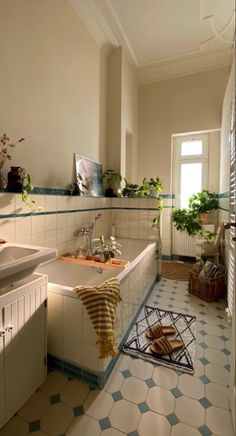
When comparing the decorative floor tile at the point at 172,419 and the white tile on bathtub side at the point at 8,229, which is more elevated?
the white tile on bathtub side at the point at 8,229

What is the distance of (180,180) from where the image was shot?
3936 millimetres

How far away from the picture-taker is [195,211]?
11.8 ft

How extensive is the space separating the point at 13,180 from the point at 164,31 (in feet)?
9.77

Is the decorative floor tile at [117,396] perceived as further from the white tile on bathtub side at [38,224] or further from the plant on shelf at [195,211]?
the plant on shelf at [195,211]

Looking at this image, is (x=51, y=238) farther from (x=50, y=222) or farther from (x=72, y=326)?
(x=72, y=326)

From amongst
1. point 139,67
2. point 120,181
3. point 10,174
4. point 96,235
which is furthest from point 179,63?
point 10,174

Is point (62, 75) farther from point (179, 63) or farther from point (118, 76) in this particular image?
point (179, 63)

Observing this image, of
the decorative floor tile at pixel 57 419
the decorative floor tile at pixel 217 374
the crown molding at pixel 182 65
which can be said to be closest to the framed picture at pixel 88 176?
the decorative floor tile at pixel 57 419

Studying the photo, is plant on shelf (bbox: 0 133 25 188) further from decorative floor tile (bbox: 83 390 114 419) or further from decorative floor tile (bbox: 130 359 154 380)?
decorative floor tile (bbox: 130 359 154 380)

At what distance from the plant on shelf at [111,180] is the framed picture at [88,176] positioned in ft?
0.45

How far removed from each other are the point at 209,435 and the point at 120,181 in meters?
2.74

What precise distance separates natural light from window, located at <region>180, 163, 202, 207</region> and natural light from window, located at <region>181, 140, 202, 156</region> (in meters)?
0.20

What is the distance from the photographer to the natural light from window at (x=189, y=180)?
A: 379cm

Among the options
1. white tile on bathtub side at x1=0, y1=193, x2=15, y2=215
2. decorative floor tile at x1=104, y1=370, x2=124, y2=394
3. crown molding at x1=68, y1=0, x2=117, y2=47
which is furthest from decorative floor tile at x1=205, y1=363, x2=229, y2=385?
crown molding at x1=68, y1=0, x2=117, y2=47
